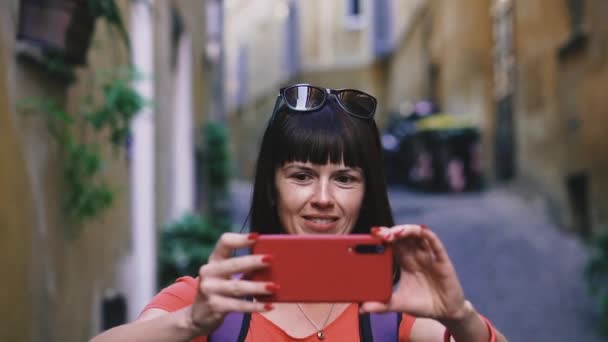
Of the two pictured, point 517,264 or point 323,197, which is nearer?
point 323,197

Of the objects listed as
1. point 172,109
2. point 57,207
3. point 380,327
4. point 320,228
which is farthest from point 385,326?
point 172,109

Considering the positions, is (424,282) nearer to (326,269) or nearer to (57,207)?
(326,269)

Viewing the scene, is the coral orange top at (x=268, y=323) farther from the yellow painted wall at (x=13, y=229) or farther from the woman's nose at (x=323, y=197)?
the yellow painted wall at (x=13, y=229)

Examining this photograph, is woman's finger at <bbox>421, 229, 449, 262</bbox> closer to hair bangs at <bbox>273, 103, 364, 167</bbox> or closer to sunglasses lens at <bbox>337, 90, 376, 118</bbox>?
hair bangs at <bbox>273, 103, 364, 167</bbox>

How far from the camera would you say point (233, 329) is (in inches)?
69.2

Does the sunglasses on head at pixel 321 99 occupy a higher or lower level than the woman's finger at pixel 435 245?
higher

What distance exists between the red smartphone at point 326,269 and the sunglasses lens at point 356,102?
0.45 m

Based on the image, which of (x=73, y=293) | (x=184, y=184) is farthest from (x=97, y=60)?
(x=184, y=184)

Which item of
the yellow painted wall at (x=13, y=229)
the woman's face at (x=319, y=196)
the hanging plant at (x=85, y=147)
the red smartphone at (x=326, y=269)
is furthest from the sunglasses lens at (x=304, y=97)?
the hanging plant at (x=85, y=147)

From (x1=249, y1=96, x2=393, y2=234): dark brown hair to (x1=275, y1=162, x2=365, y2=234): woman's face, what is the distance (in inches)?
0.8

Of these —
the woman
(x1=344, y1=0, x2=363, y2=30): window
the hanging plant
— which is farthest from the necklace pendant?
(x1=344, y1=0, x2=363, y2=30): window

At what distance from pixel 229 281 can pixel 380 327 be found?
48 centimetres

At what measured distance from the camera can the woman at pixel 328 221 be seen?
157cm

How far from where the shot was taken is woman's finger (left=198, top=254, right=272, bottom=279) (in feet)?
4.71
